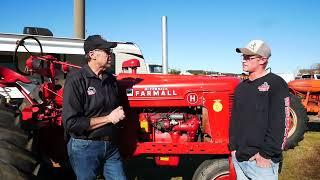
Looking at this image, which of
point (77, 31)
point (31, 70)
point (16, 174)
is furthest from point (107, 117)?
point (77, 31)

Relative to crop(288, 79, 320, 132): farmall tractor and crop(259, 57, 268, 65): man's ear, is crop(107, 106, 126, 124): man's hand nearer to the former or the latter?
crop(259, 57, 268, 65): man's ear

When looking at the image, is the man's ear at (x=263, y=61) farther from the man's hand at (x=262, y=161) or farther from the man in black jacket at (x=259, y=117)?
the man's hand at (x=262, y=161)

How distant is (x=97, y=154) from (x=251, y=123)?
1.23 metres

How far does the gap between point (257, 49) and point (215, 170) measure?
6.35 feet

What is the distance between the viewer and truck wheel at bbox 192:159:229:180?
15.3ft

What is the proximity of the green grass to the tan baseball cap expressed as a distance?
3334 mm

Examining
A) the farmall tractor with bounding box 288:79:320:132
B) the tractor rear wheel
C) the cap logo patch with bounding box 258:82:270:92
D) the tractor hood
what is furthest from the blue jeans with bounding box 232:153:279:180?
the farmall tractor with bounding box 288:79:320:132

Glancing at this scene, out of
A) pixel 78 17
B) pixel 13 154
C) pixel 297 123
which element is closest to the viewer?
pixel 13 154

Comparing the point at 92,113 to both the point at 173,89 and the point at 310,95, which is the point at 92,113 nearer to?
the point at 173,89

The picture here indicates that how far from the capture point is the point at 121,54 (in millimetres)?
8539

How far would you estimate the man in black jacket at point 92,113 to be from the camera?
3.24 m

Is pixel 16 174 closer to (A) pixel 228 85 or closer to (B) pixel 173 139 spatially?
(B) pixel 173 139

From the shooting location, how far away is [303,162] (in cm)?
695

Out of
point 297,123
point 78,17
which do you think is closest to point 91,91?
point 297,123
